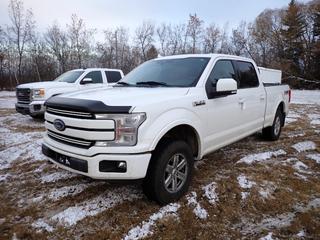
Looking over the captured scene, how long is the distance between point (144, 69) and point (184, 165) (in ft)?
6.41

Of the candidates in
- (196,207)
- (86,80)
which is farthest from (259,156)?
(86,80)

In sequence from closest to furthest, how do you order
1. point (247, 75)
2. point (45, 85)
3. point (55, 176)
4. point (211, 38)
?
1. point (55, 176)
2. point (247, 75)
3. point (45, 85)
4. point (211, 38)

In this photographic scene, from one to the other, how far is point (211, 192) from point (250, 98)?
6.77ft

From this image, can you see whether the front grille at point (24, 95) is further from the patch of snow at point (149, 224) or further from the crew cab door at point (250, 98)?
the patch of snow at point (149, 224)

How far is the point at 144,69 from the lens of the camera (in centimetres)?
487

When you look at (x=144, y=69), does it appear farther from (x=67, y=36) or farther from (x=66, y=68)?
(x=67, y=36)

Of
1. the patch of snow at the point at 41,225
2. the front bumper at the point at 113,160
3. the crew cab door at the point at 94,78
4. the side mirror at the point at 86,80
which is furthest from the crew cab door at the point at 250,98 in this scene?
the crew cab door at the point at 94,78

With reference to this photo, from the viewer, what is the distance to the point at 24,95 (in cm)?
928

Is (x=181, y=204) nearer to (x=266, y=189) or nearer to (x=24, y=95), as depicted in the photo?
(x=266, y=189)

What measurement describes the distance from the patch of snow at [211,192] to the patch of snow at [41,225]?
191cm

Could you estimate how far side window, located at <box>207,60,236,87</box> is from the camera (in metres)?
4.25

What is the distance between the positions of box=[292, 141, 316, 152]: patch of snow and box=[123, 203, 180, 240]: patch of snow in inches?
144

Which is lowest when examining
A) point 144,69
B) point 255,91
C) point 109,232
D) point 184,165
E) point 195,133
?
point 109,232

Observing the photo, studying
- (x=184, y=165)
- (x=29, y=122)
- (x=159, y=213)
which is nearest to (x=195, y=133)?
(x=184, y=165)
